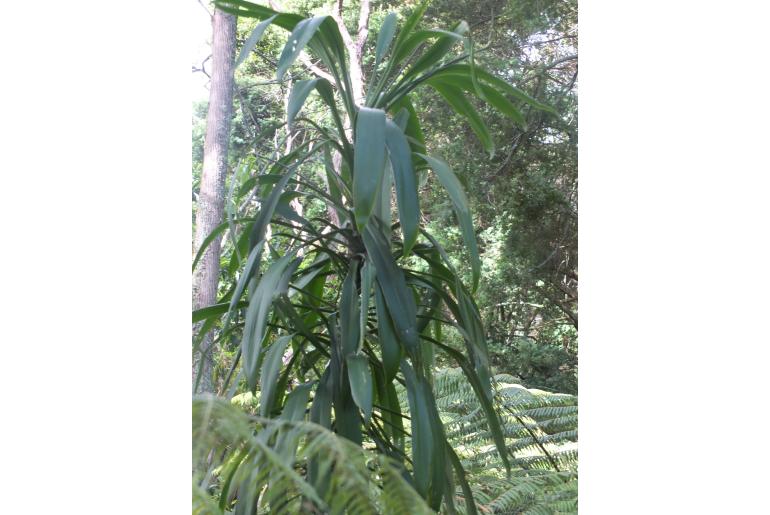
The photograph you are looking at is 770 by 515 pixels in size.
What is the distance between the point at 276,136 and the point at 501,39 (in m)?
1.14

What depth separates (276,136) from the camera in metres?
3.51

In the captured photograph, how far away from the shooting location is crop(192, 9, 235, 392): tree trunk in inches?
124

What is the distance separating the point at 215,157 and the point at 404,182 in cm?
213

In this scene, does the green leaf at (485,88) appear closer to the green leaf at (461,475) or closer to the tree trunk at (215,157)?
the green leaf at (461,475)

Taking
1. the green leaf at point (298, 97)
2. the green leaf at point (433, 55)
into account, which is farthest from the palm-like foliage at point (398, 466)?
the green leaf at point (433, 55)

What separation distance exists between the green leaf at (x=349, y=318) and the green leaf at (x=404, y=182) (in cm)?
15

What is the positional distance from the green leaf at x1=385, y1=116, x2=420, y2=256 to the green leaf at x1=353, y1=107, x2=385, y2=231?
42 millimetres

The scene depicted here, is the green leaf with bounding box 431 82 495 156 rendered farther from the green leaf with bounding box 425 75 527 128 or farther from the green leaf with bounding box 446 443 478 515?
the green leaf with bounding box 446 443 478 515

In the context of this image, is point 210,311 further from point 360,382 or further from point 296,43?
point 296,43

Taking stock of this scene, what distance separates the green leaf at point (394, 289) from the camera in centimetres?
126

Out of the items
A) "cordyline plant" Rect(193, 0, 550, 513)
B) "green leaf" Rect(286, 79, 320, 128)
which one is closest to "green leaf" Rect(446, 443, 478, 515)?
"cordyline plant" Rect(193, 0, 550, 513)
